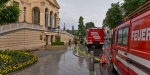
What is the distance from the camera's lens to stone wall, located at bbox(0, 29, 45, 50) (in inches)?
663

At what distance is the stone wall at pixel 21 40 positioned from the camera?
16828 millimetres

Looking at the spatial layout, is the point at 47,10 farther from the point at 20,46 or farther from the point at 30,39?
the point at 20,46

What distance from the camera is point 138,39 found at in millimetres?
3875

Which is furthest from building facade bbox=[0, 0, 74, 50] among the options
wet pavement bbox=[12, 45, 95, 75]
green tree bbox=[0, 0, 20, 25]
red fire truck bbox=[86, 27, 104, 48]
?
red fire truck bbox=[86, 27, 104, 48]

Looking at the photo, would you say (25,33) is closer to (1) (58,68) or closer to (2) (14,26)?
(2) (14,26)

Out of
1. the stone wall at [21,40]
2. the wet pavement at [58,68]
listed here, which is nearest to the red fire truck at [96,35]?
the stone wall at [21,40]

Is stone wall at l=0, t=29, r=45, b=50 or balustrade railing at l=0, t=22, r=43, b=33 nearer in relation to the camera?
balustrade railing at l=0, t=22, r=43, b=33

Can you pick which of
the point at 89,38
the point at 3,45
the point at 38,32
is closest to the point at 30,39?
the point at 38,32

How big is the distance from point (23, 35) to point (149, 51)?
20254mm

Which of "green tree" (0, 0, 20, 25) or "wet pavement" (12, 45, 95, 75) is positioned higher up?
"green tree" (0, 0, 20, 25)

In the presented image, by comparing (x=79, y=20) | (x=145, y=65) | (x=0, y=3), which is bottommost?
(x=145, y=65)

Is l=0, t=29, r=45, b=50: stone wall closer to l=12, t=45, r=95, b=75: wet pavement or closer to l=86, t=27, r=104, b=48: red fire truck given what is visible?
l=12, t=45, r=95, b=75: wet pavement

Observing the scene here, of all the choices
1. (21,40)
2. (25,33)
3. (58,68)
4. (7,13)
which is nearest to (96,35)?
(25,33)

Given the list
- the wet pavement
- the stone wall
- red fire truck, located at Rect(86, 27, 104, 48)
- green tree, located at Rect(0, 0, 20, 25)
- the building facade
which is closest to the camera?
the wet pavement
